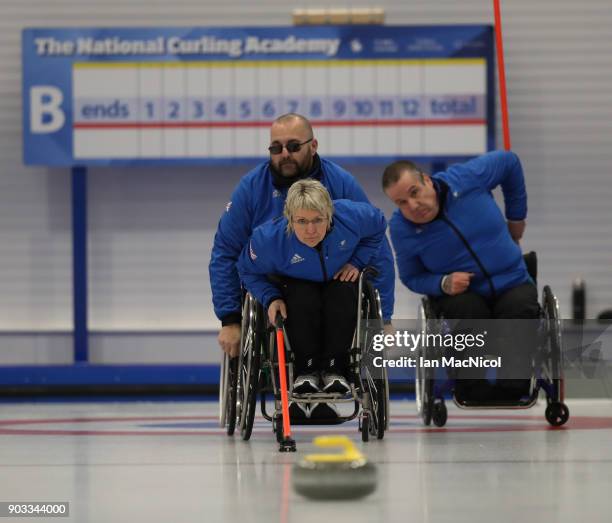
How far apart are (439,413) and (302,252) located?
1.02 meters

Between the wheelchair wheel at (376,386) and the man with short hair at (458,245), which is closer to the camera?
the wheelchair wheel at (376,386)

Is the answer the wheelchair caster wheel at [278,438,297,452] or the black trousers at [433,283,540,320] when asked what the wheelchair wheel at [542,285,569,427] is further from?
the wheelchair caster wheel at [278,438,297,452]

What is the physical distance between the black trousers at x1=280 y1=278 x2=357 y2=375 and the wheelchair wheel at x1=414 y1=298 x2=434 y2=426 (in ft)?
1.82

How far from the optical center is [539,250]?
7684 millimetres

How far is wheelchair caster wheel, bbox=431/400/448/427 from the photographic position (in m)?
4.50

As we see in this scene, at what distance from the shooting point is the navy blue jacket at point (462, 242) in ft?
14.6

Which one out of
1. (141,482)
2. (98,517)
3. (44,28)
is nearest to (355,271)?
(141,482)

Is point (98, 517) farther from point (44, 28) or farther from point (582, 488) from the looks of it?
point (44, 28)

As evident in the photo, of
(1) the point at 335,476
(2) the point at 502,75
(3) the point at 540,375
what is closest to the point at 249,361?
(3) the point at 540,375

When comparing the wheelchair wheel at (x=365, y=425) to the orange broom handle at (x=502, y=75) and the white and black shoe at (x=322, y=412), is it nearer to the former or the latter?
the white and black shoe at (x=322, y=412)

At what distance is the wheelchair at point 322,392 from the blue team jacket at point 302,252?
66 millimetres

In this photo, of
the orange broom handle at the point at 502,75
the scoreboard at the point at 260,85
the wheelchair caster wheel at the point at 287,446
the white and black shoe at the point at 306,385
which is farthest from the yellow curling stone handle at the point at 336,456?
the scoreboard at the point at 260,85

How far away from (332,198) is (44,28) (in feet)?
11.7

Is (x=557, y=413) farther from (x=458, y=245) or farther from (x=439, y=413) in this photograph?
(x=458, y=245)
